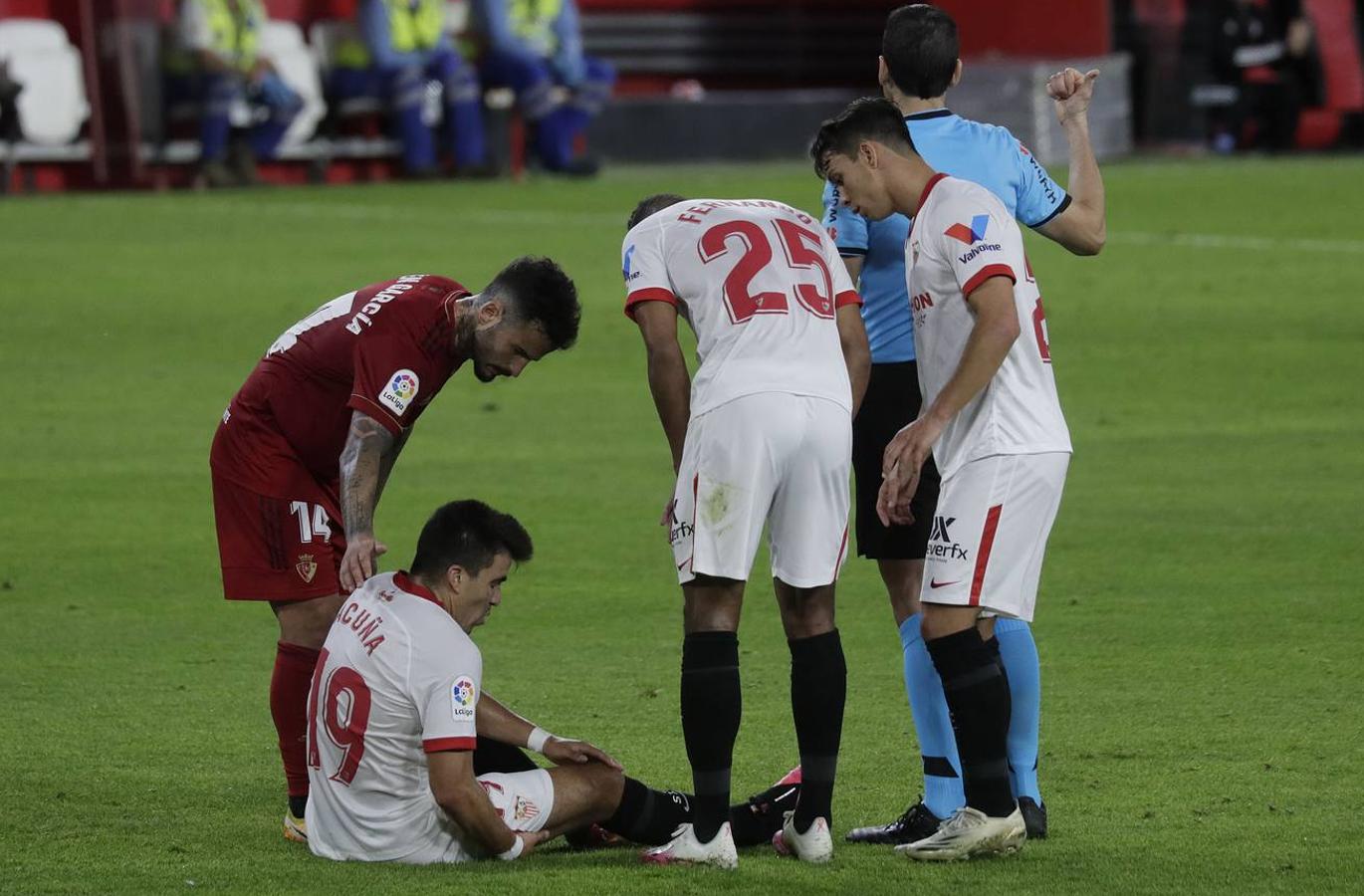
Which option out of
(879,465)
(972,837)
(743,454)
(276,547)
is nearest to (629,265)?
(743,454)

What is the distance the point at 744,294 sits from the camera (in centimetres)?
559

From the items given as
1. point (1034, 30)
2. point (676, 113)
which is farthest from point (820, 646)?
point (1034, 30)

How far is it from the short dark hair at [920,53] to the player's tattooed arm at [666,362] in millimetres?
1088

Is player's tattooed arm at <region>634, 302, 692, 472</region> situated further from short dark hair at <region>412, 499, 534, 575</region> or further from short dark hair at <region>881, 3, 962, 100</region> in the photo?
short dark hair at <region>881, 3, 962, 100</region>

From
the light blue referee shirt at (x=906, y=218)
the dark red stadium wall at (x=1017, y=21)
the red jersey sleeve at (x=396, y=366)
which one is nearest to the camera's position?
the red jersey sleeve at (x=396, y=366)

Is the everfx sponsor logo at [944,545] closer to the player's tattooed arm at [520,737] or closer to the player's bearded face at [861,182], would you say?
the player's bearded face at [861,182]

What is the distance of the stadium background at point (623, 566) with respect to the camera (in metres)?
5.93

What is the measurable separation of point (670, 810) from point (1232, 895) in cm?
135

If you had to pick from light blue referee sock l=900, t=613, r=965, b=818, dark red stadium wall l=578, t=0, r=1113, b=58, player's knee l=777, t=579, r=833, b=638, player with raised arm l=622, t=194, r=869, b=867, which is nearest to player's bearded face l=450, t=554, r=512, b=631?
player with raised arm l=622, t=194, r=869, b=867

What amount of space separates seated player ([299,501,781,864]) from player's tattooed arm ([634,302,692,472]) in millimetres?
461

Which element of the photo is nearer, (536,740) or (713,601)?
(713,601)

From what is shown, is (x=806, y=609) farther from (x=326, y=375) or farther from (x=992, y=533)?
(x=326, y=375)

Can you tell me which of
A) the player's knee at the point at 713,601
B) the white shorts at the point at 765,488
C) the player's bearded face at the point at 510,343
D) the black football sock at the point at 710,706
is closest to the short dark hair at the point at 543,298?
the player's bearded face at the point at 510,343

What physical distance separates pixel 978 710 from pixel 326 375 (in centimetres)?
182
